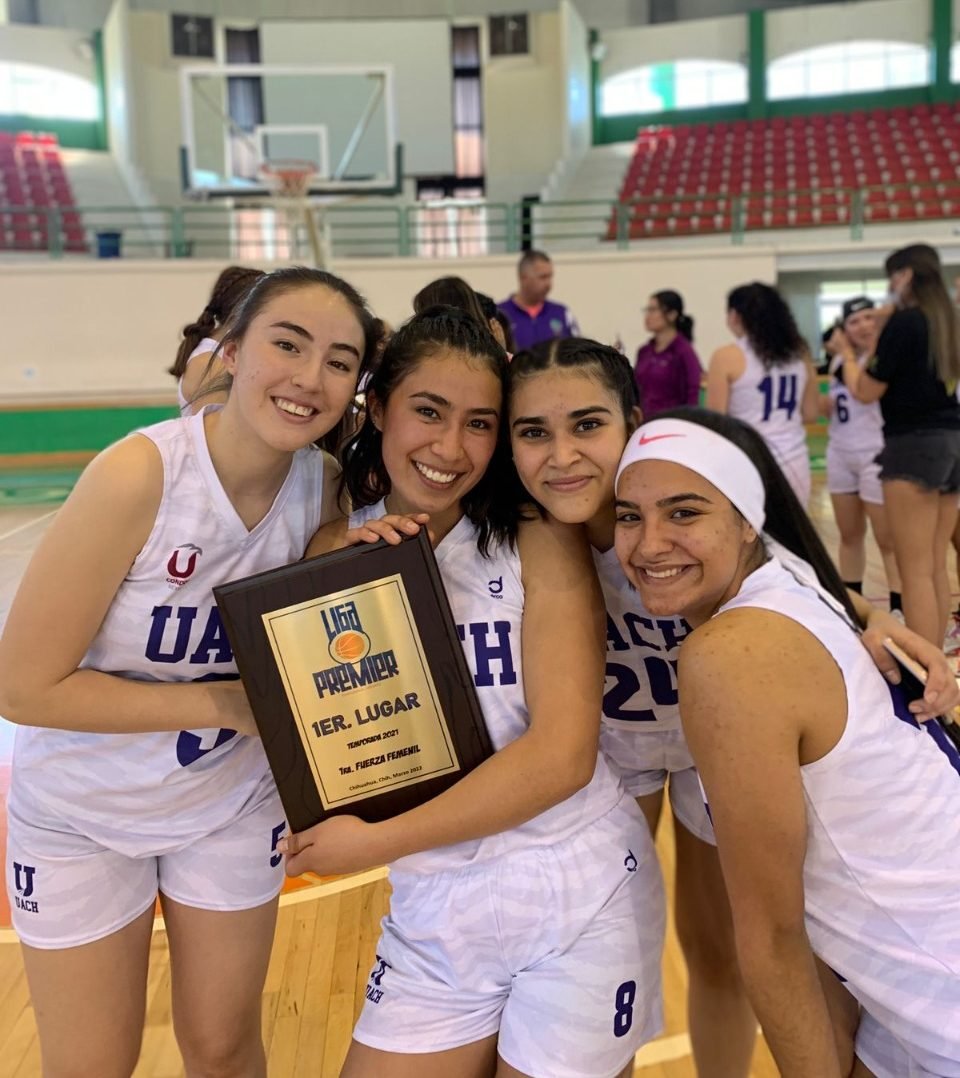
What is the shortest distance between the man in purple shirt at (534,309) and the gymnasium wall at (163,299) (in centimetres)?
677

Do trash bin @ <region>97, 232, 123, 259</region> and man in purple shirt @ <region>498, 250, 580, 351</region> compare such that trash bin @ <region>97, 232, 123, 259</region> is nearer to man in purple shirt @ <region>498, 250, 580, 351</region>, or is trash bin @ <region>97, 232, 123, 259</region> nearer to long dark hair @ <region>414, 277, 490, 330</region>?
man in purple shirt @ <region>498, 250, 580, 351</region>

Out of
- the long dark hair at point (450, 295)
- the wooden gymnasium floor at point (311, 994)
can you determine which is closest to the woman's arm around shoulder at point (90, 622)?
the wooden gymnasium floor at point (311, 994)

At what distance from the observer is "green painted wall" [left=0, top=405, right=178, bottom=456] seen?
11.2 metres

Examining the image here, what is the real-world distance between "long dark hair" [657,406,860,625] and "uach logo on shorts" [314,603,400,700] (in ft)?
1.75

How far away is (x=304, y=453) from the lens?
158 cm

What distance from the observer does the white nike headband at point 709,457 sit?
1.27m

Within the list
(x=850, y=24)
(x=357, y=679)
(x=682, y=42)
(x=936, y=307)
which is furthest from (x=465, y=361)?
(x=850, y=24)

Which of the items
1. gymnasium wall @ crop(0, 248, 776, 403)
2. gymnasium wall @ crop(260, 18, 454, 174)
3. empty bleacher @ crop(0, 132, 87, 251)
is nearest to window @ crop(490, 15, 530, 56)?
gymnasium wall @ crop(260, 18, 454, 174)

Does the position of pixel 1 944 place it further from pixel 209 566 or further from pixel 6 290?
pixel 6 290

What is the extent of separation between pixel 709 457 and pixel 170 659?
0.87 m

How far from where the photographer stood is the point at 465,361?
4.73 ft

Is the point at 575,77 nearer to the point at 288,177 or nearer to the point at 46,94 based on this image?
the point at 288,177

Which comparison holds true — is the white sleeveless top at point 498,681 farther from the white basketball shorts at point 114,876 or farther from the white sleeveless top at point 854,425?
the white sleeveless top at point 854,425

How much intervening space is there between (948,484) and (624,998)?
10.6ft
